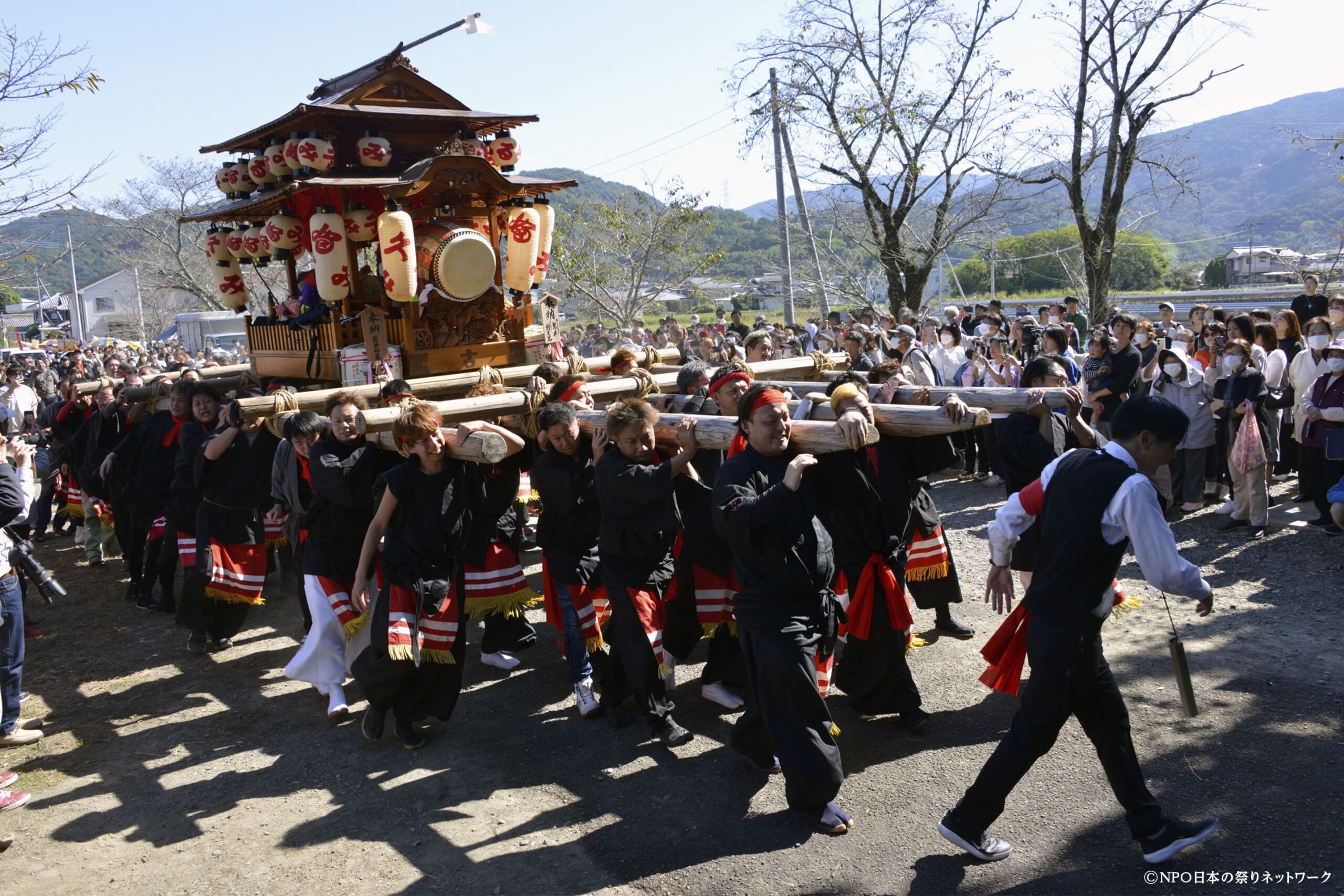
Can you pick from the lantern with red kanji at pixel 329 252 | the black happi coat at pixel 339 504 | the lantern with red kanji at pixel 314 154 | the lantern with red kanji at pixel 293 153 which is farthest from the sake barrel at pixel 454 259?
the black happi coat at pixel 339 504

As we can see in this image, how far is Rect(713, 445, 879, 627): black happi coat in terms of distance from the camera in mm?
3617

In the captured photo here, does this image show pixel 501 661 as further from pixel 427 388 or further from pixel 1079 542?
pixel 1079 542

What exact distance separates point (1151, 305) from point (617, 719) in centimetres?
2521

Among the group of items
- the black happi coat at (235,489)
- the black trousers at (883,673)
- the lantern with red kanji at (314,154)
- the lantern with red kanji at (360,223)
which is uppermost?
the lantern with red kanji at (314,154)

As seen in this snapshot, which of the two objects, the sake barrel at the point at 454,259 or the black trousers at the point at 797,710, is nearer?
the black trousers at the point at 797,710

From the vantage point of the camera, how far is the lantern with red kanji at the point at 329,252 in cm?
767

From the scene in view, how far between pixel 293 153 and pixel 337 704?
189 inches

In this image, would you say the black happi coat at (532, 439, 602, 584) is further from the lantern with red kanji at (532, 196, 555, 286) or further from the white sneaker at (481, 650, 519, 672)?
the lantern with red kanji at (532, 196, 555, 286)

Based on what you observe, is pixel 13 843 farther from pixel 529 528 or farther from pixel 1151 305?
pixel 1151 305

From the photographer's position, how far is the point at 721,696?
16.5 ft

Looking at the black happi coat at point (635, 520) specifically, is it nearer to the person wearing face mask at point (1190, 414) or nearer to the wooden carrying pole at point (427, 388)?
the wooden carrying pole at point (427, 388)

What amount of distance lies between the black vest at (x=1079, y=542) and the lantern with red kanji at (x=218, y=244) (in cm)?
864

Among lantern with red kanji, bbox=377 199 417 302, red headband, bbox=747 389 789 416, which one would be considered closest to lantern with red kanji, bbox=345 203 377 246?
lantern with red kanji, bbox=377 199 417 302

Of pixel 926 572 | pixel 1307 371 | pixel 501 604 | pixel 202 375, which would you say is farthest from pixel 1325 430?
pixel 202 375
